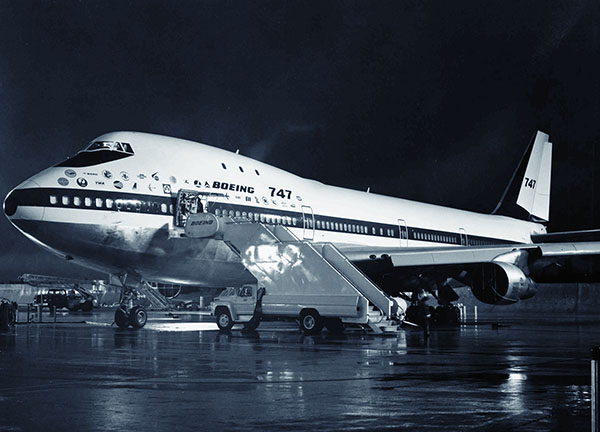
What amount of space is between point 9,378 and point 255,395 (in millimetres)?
3638

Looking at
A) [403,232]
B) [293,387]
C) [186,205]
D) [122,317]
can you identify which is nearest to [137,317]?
[122,317]

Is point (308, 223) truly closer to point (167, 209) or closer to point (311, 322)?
point (167, 209)

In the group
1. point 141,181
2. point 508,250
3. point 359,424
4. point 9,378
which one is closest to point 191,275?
point 141,181

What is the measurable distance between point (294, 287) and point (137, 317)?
5.23 m

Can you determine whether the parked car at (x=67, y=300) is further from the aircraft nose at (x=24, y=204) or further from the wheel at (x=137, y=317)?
the aircraft nose at (x=24, y=204)

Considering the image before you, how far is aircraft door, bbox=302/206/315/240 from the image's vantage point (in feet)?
83.0

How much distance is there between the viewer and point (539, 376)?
34.4 ft

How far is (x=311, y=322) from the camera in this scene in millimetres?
20375

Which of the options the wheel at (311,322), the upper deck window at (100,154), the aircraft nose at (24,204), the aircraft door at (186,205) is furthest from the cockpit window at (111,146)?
the wheel at (311,322)

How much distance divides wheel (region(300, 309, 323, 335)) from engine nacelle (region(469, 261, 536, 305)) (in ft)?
20.4

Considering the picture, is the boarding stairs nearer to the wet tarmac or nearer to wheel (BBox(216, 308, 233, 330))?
wheel (BBox(216, 308, 233, 330))

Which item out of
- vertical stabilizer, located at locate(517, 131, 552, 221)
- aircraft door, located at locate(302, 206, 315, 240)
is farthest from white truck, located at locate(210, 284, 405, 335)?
vertical stabilizer, located at locate(517, 131, 552, 221)

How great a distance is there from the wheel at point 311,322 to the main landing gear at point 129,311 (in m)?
Result: 5.22

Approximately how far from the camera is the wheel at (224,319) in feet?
72.6
